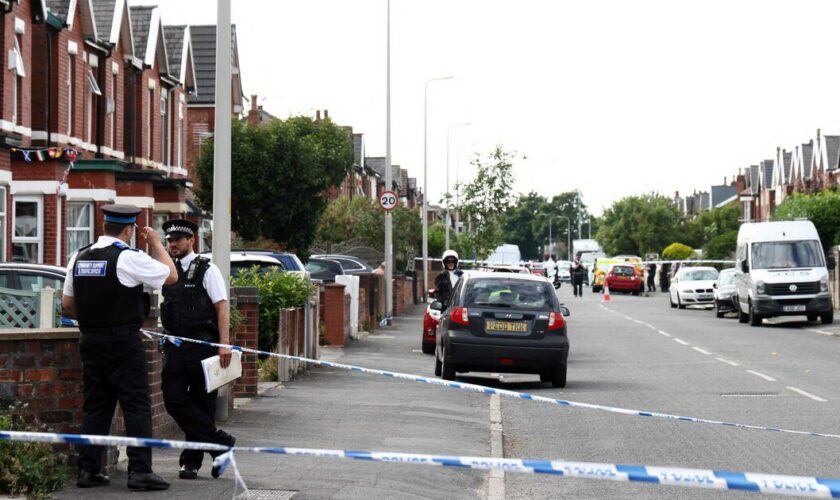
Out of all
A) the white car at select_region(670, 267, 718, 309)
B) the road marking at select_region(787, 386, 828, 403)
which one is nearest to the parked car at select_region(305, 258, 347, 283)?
the white car at select_region(670, 267, 718, 309)

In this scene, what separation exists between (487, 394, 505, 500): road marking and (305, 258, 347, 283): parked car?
18.9 metres

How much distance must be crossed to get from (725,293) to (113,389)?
112ft

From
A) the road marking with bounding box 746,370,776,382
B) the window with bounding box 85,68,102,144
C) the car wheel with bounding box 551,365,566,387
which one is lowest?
the road marking with bounding box 746,370,776,382

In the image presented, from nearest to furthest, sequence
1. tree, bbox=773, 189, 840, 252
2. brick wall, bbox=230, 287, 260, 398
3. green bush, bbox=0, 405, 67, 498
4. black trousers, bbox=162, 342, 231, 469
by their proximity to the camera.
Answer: green bush, bbox=0, 405, 67, 498 < black trousers, bbox=162, 342, 231, 469 < brick wall, bbox=230, 287, 260, 398 < tree, bbox=773, 189, 840, 252

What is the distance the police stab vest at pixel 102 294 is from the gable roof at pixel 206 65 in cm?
3935

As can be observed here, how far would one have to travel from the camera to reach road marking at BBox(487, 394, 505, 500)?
9422 mm

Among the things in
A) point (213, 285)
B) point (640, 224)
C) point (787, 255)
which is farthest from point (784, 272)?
point (640, 224)

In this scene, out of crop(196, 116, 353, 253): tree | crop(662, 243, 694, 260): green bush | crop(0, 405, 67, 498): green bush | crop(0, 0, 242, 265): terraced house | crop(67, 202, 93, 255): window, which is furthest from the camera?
crop(662, 243, 694, 260): green bush

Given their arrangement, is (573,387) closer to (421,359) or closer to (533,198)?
(421,359)

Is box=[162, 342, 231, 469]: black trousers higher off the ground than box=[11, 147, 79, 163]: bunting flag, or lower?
lower

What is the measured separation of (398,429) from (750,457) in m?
3.27

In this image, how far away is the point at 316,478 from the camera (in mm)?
9359

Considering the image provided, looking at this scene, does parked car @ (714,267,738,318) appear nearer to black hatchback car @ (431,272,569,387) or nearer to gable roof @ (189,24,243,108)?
gable roof @ (189,24,243,108)

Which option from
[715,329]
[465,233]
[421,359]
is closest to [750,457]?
[421,359]
